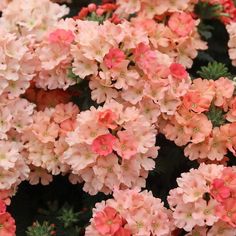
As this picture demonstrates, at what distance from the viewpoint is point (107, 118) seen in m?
3.54

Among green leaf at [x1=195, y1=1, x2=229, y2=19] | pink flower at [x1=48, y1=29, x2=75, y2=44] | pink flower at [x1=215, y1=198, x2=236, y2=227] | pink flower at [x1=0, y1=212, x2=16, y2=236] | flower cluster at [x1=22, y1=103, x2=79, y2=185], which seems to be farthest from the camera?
green leaf at [x1=195, y1=1, x2=229, y2=19]

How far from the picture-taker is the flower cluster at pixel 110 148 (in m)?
3.53

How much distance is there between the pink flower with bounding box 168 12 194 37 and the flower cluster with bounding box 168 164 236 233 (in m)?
1.05

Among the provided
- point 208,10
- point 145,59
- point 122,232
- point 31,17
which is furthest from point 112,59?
point 208,10

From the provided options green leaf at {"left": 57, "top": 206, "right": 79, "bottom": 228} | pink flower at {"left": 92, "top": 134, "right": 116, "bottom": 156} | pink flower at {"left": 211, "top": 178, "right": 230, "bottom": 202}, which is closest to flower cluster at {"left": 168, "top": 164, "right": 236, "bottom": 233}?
pink flower at {"left": 211, "top": 178, "right": 230, "bottom": 202}

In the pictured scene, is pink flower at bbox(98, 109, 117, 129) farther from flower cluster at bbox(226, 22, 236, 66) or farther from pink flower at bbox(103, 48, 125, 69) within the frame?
flower cluster at bbox(226, 22, 236, 66)

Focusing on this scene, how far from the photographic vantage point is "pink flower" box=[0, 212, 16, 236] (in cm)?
348

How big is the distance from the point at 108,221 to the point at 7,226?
0.53 m

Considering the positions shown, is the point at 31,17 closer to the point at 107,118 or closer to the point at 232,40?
the point at 107,118

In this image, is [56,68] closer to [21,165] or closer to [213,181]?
[21,165]

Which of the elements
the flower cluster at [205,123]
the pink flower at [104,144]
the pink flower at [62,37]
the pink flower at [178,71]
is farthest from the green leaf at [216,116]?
the pink flower at [62,37]

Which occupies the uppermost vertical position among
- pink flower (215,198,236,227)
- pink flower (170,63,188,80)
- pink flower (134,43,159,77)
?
pink flower (134,43,159,77)

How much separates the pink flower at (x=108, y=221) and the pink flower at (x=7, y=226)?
43 centimetres

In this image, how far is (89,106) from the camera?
3854 mm
